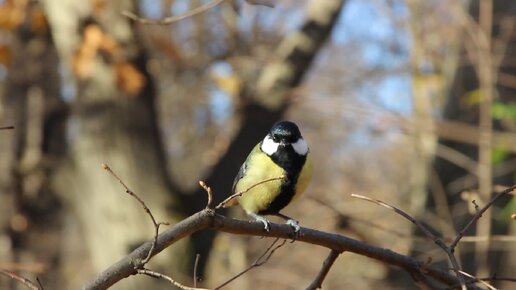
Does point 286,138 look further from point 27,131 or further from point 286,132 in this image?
point 27,131

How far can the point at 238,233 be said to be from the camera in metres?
1.87

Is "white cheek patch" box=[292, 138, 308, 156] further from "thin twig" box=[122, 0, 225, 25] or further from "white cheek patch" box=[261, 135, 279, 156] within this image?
"thin twig" box=[122, 0, 225, 25]

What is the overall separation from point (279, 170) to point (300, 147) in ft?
0.32

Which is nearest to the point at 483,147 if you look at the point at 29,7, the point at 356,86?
the point at 29,7

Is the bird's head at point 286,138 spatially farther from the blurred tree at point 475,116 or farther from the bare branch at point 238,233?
the blurred tree at point 475,116

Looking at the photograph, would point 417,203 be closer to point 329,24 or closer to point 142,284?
point 329,24

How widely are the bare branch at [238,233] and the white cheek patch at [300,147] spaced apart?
0.28 meters

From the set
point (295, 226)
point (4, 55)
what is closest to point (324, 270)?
point (295, 226)

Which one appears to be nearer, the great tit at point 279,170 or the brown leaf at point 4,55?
the great tit at point 279,170

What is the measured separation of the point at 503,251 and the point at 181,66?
3291 mm

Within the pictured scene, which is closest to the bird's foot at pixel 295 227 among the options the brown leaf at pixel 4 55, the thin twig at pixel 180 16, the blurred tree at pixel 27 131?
the thin twig at pixel 180 16

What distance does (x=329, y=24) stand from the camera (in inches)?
232

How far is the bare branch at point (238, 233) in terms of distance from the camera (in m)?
1.63

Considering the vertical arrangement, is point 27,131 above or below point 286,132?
below
